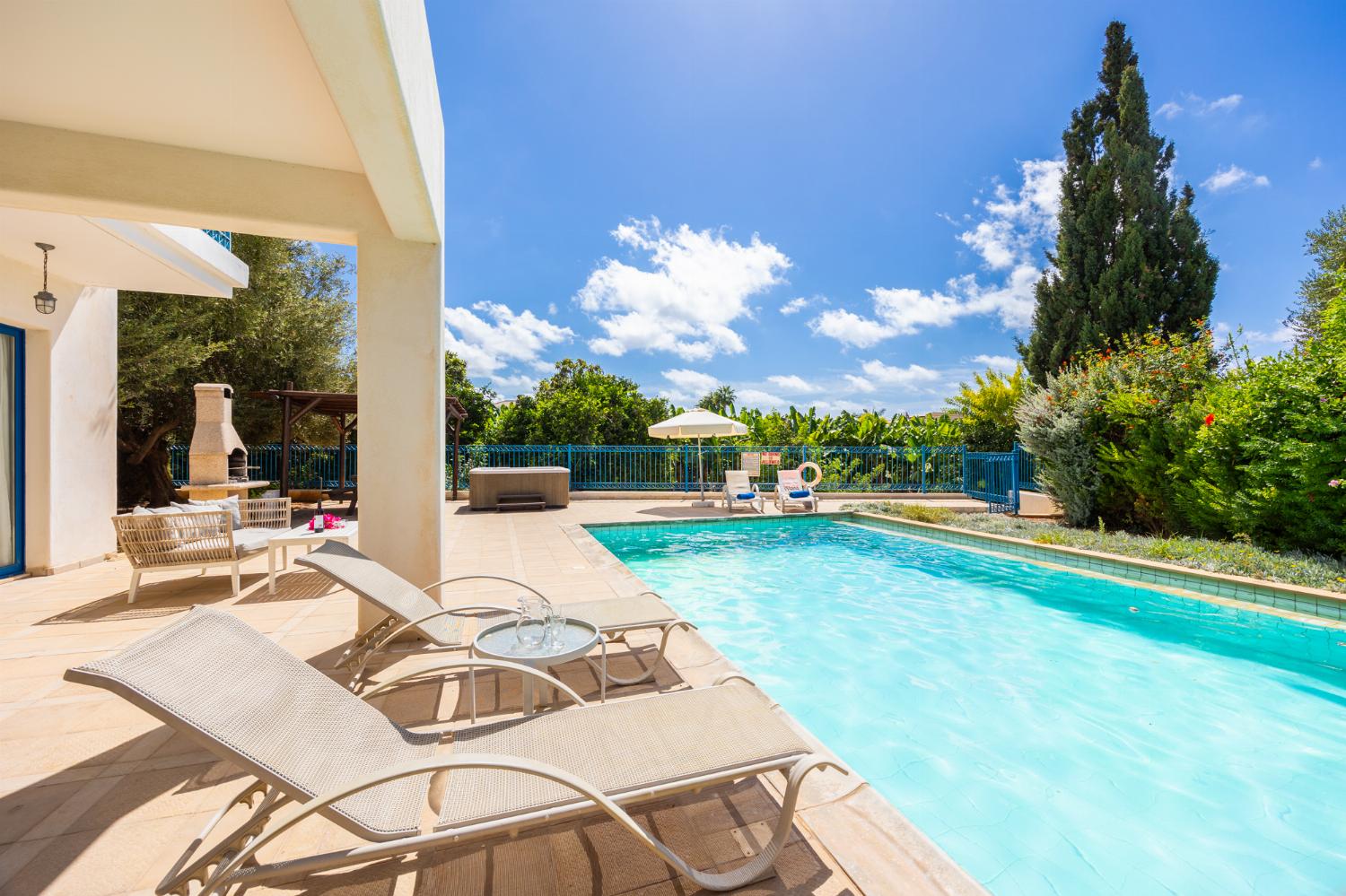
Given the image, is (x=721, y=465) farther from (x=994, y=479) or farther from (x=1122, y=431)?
(x=1122, y=431)

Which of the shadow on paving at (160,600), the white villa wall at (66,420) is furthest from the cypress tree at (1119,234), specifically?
the white villa wall at (66,420)

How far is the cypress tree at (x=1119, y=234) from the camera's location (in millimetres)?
16500

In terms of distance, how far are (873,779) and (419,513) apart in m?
3.31

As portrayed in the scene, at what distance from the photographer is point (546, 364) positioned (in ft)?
89.3

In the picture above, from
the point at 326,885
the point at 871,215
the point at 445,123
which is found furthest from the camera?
the point at 871,215

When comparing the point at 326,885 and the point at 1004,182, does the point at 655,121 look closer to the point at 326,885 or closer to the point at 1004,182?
the point at 1004,182

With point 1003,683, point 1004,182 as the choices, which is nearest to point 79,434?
point 1003,683

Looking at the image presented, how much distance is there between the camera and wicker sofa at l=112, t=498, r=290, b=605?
Answer: 4.50 meters

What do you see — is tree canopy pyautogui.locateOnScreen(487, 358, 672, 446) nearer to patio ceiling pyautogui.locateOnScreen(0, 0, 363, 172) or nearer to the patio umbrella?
the patio umbrella

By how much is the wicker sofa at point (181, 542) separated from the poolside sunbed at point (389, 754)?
3.67 metres

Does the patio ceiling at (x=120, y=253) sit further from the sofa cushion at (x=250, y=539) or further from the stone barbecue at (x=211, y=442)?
the sofa cushion at (x=250, y=539)

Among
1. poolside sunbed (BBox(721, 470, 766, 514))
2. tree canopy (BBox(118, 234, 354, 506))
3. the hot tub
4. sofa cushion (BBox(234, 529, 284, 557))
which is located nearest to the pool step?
the hot tub

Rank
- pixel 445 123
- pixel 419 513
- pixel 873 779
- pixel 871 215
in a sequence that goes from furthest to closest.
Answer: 1. pixel 871 215
2. pixel 445 123
3. pixel 419 513
4. pixel 873 779

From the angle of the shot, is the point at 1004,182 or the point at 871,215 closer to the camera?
the point at 1004,182
